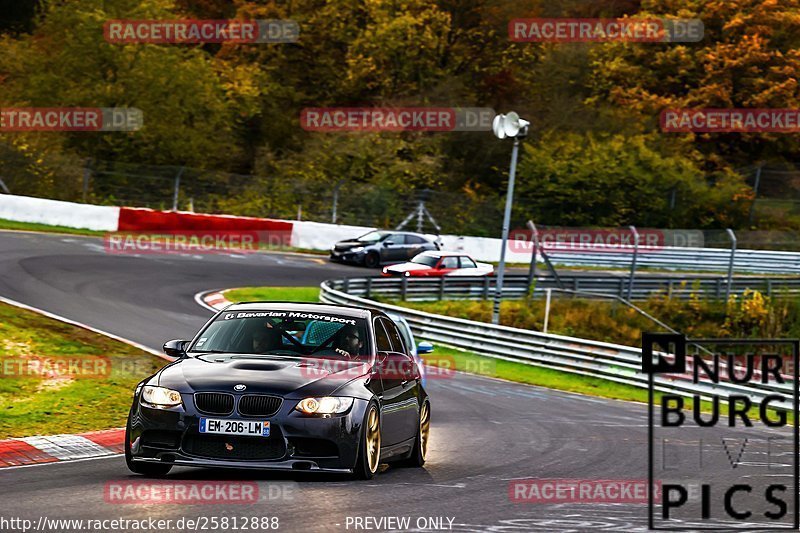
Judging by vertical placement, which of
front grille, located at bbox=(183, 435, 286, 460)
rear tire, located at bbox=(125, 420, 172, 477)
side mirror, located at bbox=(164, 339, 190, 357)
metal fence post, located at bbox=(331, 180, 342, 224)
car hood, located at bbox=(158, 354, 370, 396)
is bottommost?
rear tire, located at bbox=(125, 420, 172, 477)

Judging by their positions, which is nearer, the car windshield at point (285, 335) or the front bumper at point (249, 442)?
the front bumper at point (249, 442)

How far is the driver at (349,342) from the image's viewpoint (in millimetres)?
10445

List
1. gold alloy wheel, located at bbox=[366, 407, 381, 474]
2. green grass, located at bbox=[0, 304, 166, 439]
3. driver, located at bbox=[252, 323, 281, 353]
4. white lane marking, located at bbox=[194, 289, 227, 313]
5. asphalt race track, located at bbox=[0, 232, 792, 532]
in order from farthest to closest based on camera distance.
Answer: white lane marking, located at bbox=[194, 289, 227, 313] → green grass, located at bbox=[0, 304, 166, 439] → driver, located at bbox=[252, 323, 281, 353] → gold alloy wheel, located at bbox=[366, 407, 381, 474] → asphalt race track, located at bbox=[0, 232, 792, 532]

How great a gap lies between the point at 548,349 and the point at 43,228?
19150 millimetres

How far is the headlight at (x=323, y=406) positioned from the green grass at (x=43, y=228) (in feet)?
98.0

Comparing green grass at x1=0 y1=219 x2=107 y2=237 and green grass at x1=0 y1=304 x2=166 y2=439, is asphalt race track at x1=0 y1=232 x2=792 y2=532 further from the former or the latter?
green grass at x1=0 y1=219 x2=107 y2=237

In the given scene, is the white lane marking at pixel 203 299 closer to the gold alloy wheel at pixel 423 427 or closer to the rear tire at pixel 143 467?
the gold alloy wheel at pixel 423 427

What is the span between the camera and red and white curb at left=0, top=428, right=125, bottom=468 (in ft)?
34.7

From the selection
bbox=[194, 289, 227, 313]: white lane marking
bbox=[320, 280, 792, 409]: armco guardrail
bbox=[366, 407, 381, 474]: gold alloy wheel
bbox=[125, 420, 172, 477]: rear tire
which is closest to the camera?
bbox=[125, 420, 172, 477]: rear tire

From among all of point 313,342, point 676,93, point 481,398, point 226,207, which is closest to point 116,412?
point 313,342

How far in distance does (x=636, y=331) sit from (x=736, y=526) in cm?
2145

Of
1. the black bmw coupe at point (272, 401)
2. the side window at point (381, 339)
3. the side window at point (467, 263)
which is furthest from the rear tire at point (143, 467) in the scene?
the side window at point (467, 263)

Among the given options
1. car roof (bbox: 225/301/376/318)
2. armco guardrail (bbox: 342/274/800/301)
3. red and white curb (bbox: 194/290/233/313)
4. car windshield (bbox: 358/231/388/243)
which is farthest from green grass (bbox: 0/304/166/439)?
car windshield (bbox: 358/231/388/243)

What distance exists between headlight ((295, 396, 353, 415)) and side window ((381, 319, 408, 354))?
1.99 m
